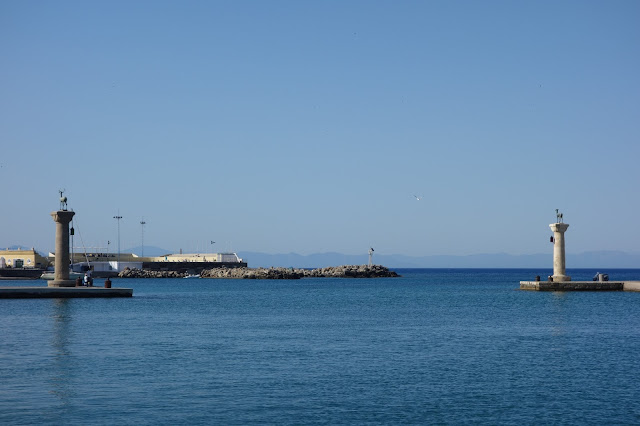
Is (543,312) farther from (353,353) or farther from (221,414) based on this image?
(221,414)

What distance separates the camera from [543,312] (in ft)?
209

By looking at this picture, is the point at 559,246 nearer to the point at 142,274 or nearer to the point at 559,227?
the point at 559,227

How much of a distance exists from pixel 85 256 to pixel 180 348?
16705 cm

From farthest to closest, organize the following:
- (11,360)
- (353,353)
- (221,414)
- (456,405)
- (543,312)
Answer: (543,312) → (353,353) → (11,360) → (456,405) → (221,414)

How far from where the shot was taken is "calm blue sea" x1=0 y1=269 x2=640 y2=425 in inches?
984

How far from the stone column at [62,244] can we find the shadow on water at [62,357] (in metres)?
14.8

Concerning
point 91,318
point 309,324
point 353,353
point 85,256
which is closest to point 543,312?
point 309,324

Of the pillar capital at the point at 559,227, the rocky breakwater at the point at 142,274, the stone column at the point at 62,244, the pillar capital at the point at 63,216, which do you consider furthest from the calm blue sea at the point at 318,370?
the rocky breakwater at the point at 142,274

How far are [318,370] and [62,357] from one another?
38.1 feet

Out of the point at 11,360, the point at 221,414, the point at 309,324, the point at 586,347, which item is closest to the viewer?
the point at 221,414

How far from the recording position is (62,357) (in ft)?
117

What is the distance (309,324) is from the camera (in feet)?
179

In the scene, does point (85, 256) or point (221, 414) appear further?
point (85, 256)

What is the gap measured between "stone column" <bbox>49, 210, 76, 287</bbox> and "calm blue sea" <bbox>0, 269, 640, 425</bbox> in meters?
17.4
